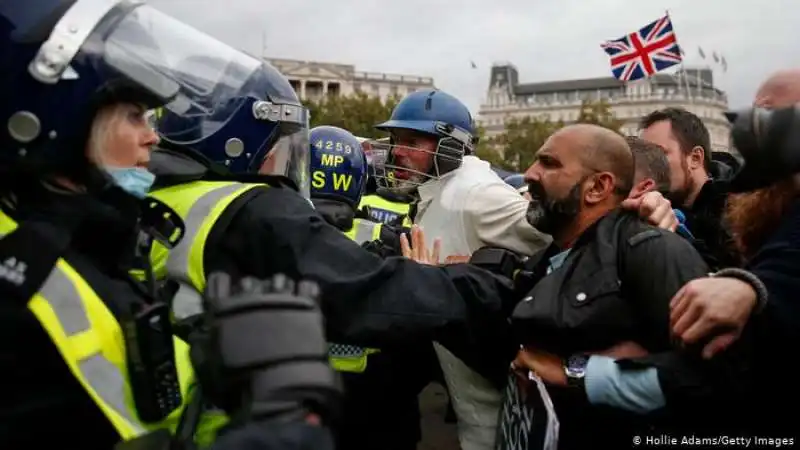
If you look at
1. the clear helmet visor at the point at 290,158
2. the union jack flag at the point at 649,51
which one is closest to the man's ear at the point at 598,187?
the clear helmet visor at the point at 290,158

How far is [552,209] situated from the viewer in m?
2.56

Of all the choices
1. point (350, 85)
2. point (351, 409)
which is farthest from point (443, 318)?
point (350, 85)

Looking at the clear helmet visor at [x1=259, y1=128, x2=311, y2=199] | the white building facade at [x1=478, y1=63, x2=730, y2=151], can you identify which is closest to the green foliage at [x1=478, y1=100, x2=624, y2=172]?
the white building facade at [x1=478, y1=63, x2=730, y2=151]

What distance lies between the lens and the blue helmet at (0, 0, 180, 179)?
1.54 metres

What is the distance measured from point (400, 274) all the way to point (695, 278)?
2.79 ft

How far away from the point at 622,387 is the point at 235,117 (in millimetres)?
1494

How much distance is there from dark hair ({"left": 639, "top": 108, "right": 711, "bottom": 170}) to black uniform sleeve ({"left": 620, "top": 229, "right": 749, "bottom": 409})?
1800mm

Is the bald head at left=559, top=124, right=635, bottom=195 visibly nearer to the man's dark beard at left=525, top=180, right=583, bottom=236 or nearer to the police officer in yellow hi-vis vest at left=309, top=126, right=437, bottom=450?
the man's dark beard at left=525, top=180, right=583, bottom=236

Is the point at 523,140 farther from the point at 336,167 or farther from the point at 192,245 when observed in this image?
the point at 192,245

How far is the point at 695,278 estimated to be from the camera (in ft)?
6.99

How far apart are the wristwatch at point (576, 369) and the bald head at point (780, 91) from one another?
90cm

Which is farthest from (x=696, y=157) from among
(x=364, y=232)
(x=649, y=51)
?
(x=649, y=51)

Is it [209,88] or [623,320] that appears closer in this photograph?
[623,320]

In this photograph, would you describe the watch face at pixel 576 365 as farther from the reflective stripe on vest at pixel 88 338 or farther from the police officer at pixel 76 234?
the reflective stripe on vest at pixel 88 338
